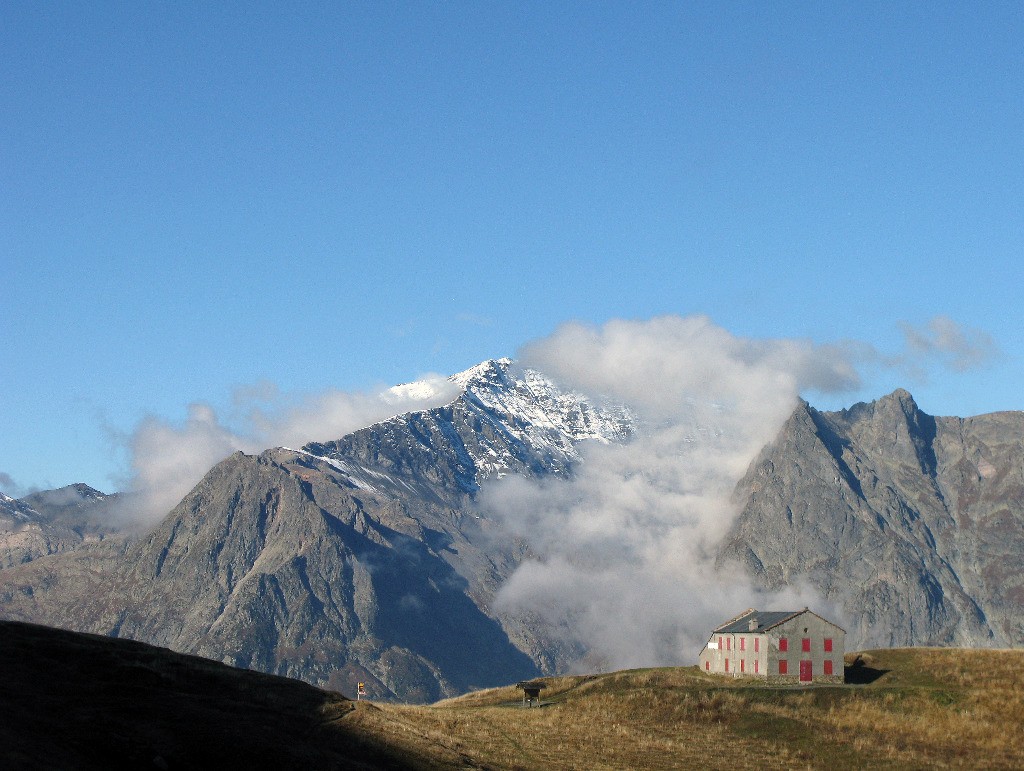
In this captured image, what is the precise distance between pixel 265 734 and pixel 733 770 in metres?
27.5

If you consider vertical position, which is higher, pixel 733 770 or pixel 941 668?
pixel 941 668

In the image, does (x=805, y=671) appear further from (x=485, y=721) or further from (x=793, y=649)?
(x=485, y=721)

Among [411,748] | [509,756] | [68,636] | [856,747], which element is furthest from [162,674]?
[856,747]

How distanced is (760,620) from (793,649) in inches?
266

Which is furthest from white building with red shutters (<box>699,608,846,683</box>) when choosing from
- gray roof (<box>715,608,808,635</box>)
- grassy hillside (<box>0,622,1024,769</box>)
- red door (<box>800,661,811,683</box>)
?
grassy hillside (<box>0,622,1024,769</box>)

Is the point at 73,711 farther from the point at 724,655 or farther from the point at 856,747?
the point at 724,655

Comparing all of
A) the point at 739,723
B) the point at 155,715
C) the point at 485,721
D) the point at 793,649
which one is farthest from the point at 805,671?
the point at 155,715

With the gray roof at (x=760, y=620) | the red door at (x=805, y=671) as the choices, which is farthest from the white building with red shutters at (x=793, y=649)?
the gray roof at (x=760, y=620)

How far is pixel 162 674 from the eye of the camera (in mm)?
68562

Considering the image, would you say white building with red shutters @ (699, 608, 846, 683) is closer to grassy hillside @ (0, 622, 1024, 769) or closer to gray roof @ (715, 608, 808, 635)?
gray roof @ (715, 608, 808, 635)

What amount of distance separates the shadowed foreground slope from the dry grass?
3.91 m

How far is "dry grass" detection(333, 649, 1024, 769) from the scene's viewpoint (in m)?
70.2

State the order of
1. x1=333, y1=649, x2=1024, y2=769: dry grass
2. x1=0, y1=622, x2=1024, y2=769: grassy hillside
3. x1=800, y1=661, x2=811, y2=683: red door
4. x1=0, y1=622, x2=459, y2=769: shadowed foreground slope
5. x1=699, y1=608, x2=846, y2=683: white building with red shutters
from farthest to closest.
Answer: x1=699, y1=608, x2=846, y2=683: white building with red shutters
x1=800, y1=661, x2=811, y2=683: red door
x1=333, y1=649, x2=1024, y2=769: dry grass
x1=0, y1=622, x2=1024, y2=769: grassy hillside
x1=0, y1=622, x2=459, y2=769: shadowed foreground slope

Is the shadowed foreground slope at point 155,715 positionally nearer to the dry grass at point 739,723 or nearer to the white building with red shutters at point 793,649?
the dry grass at point 739,723
